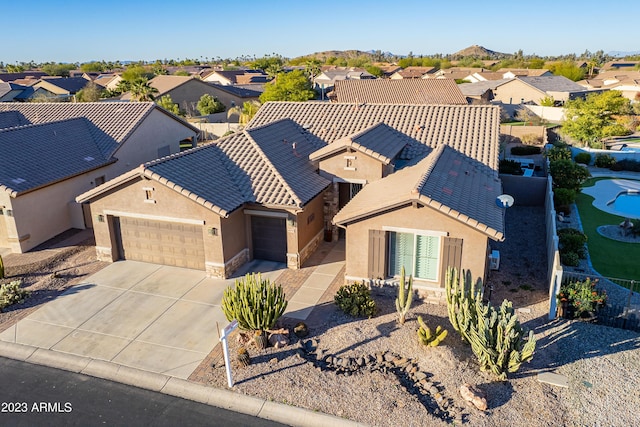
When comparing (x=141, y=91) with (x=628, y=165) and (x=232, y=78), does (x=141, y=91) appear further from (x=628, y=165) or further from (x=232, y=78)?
(x=628, y=165)

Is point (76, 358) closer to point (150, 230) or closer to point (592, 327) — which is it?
point (150, 230)

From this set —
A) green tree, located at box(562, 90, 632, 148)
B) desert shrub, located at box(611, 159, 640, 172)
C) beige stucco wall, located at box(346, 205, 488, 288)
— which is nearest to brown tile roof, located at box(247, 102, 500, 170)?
beige stucco wall, located at box(346, 205, 488, 288)

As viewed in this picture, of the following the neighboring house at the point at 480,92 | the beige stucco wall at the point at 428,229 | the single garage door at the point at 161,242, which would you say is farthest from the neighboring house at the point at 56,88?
the beige stucco wall at the point at 428,229

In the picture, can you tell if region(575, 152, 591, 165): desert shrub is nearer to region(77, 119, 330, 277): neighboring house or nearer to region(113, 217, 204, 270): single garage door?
region(77, 119, 330, 277): neighboring house

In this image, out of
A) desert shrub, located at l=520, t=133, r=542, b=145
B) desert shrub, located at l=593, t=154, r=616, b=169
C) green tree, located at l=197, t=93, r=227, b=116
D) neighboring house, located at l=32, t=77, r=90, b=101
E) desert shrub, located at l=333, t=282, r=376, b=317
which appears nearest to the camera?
desert shrub, located at l=333, t=282, r=376, b=317

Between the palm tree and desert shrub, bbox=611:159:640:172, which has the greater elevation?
the palm tree

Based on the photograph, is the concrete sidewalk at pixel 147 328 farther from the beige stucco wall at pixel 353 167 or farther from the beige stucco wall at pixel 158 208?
the beige stucco wall at pixel 353 167

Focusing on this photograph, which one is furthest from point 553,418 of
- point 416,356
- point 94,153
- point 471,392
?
point 94,153
